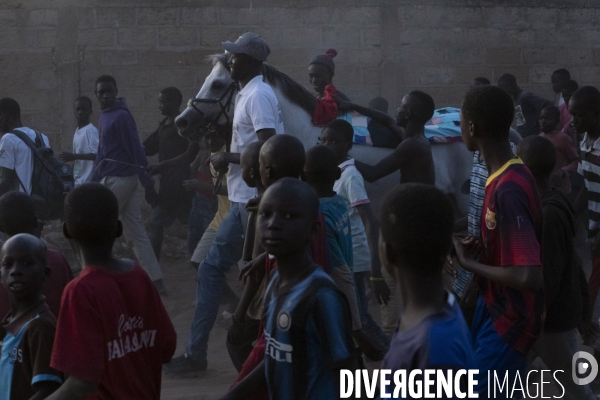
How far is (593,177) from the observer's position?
18.9 ft

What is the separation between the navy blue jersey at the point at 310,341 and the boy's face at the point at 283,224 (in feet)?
0.52

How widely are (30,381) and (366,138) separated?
162 inches

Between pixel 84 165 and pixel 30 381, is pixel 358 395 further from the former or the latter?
pixel 84 165

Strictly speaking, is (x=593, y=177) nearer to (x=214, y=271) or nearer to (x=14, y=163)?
(x=214, y=271)

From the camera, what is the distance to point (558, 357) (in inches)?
152

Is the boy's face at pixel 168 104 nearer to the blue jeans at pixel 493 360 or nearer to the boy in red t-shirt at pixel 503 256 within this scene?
the boy in red t-shirt at pixel 503 256

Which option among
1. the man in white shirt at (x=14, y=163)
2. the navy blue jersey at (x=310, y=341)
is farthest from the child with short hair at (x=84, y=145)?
the navy blue jersey at (x=310, y=341)

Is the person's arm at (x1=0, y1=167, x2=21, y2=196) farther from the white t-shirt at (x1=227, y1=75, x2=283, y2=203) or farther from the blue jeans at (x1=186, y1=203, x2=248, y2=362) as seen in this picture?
the white t-shirt at (x1=227, y1=75, x2=283, y2=203)

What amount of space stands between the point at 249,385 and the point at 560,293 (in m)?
1.63

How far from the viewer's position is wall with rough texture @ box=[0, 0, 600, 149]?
10734 millimetres

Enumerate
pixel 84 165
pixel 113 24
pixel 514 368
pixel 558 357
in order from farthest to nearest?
pixel 113 24
pixel 84 165
pixel 558 357
pixel 514 368

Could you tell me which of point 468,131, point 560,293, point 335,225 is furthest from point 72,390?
point 560,293

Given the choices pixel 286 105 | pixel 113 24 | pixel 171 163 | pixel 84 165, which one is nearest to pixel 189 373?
pixel 286 105

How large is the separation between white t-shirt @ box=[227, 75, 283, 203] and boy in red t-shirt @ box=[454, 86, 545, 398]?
7.73 ft
